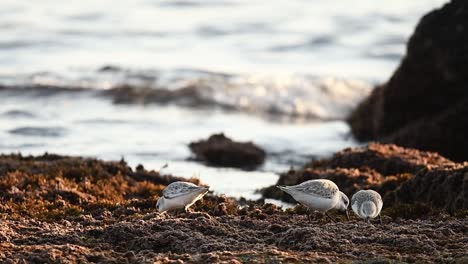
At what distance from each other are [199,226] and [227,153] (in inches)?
481

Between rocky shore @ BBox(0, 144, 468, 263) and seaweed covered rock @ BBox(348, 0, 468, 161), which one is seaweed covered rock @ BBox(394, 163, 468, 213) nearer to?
rocky shore @ BBox(0, 144, 468, 263)

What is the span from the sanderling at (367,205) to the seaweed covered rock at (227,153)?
1085 centimetres

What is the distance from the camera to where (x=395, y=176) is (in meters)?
18.3

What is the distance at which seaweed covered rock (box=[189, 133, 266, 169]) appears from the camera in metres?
24.1

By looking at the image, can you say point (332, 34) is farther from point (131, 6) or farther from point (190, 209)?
point (190, 209)

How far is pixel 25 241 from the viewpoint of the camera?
445 inches

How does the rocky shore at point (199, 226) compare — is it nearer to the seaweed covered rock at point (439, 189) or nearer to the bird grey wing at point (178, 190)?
the seaweed covered rock at point (439, 189)

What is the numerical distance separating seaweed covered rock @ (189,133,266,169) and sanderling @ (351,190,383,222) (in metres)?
10.9

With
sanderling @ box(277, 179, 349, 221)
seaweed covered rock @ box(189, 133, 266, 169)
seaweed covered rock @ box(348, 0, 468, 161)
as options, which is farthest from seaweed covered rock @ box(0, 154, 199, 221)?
seaweed covered rock @ box(348, 0, 468, 161)

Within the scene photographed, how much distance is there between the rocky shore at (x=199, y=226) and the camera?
1062 cm

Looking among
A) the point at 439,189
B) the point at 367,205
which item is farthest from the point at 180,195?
the point at 439,189

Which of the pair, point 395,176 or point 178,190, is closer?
point 178,190

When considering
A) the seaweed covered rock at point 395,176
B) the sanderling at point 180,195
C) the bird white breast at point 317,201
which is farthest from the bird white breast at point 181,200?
the seaweed covered rock at point 395,176

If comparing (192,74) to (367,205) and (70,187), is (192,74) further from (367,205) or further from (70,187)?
(367,205)
